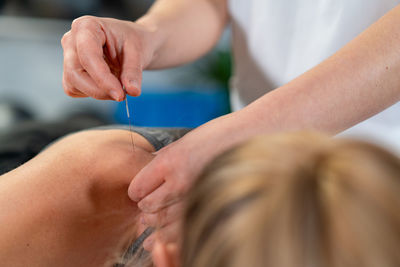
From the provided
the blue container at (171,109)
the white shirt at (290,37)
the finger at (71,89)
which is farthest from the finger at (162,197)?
the blue container at (171,109)

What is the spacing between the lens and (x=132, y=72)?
746 mm

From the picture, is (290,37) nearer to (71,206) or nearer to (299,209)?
(71,206)

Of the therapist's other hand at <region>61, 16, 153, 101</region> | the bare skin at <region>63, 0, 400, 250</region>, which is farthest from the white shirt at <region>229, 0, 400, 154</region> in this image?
the therapist's other hand at <region>61, 16, 153, 101</region>

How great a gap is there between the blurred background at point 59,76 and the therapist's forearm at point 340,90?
3.64ft

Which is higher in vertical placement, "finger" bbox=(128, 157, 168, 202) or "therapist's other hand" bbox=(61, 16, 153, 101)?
"therapist's other hand" bbox=(61, 16, 153, 101)

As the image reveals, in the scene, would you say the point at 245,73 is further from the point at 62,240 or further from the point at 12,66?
the point at 12,66

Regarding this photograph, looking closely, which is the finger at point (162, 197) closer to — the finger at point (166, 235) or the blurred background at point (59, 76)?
the finger at point (166, 235)

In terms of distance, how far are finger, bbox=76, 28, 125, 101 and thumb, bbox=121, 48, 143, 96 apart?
0.6 inches

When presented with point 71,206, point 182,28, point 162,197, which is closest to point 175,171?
point 162,197

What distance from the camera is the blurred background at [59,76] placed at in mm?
1816

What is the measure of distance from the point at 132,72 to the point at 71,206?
243 mm

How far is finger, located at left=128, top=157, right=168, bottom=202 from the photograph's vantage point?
0.60m

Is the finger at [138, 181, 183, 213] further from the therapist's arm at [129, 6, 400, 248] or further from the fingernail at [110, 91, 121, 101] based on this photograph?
the fingernail at [110, 91, 121, 101]

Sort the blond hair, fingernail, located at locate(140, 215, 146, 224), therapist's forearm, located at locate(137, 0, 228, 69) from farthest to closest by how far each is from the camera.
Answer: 1. therapist's forearm, located at locate(137, 0, 228, 69)
2. fingernail, located at locate(140, 215, 146, 224)
3. the blond hair
